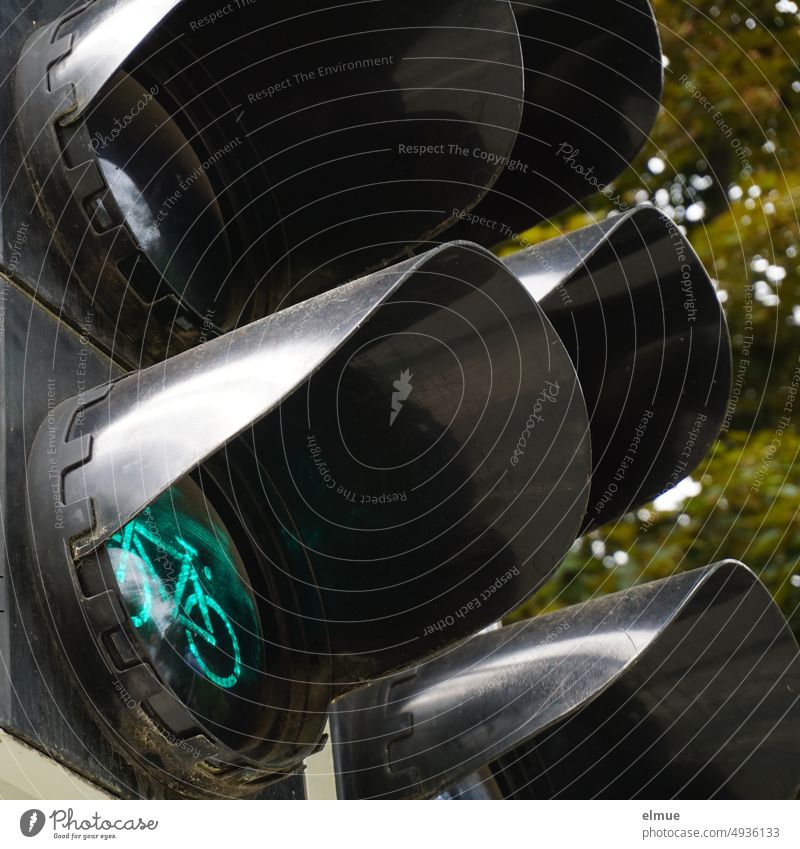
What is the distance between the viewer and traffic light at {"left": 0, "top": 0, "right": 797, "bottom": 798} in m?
1.50

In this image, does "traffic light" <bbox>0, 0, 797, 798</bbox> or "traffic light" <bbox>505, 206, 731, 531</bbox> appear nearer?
"traffic light" <bbox>0, 0, 797, 798</bbox>

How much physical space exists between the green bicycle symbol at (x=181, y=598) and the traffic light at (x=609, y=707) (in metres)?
0.29

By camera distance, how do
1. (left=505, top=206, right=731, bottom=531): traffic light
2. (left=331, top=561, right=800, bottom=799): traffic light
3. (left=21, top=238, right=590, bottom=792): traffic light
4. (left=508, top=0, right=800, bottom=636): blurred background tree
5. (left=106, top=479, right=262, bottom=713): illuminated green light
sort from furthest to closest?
1. (left=508, top=0, right=800, bottom=636): blurred background tree
2. (left=505, top=206, right=731, bottom=531): traffic light
3. (left=331, top=561, right=800, bottom=799): traffic light
4. (left=106, top=479, right=262, bottom=713): illuminated green light
5. (left=21, top=238, right=590, bottom=792): traffic light

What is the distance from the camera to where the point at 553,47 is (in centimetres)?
212

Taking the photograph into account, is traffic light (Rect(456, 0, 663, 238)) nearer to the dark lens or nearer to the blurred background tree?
the dark lens

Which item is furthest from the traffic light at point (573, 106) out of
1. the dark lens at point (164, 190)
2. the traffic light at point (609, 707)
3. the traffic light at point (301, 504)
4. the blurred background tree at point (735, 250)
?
the blurred background tree at point (735, 250)

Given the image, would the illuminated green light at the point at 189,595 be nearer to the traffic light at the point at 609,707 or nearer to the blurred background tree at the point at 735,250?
the traffic light at the point at 609,707

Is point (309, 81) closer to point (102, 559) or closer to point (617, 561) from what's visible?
point (102, 559)

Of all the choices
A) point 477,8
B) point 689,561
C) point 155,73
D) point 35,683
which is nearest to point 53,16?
point 155,73

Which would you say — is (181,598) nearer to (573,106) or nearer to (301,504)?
(301,504)

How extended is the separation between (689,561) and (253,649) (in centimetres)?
293

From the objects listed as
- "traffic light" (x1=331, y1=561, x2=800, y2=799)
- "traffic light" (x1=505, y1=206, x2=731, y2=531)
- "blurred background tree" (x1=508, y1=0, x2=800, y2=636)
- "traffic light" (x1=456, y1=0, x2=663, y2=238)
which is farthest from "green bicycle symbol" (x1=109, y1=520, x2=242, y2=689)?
"blurred background tree" (x1=508, y1=0, x2=800, y2=636)

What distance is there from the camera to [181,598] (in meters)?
1.69

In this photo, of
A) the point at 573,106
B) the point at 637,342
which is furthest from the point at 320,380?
the point at 573,106
